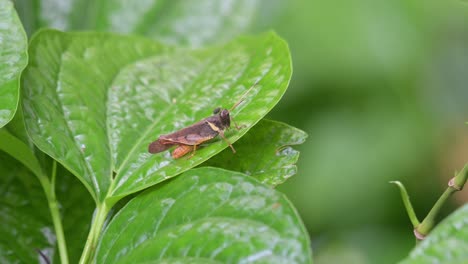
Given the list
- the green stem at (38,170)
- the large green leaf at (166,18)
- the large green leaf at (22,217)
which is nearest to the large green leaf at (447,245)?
the green stem at (38,170)

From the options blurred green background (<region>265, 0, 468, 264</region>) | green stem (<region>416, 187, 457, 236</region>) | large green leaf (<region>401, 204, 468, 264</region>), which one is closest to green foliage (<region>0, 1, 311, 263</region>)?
large green leaf (<region>401, 204, 468, 264</region>)

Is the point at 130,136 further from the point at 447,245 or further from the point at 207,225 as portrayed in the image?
the point at 447,245

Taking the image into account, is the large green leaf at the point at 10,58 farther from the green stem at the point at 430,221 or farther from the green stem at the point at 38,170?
the green stem at the point at 430,221

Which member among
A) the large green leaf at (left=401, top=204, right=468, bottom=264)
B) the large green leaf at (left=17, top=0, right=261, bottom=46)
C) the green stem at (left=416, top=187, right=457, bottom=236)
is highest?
the large green leaf at (left=17, top=0, right=261, bottom=46)

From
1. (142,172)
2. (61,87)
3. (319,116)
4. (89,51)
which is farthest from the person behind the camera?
(319,116)

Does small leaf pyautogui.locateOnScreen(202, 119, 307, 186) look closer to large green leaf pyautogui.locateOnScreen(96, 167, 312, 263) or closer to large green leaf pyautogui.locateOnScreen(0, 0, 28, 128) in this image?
large green leaf pyautogui.locateOnScreen(96, 167, 312, 263)

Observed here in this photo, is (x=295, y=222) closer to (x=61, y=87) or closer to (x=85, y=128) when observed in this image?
(x=85, y=128)

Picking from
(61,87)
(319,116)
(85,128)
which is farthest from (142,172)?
(319,116)
